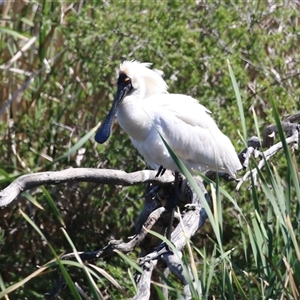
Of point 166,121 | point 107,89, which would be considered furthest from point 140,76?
point 107,89

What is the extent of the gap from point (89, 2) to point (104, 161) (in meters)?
0.98

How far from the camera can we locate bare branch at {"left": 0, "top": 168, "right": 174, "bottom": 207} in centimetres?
249

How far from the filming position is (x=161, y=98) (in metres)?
4.06

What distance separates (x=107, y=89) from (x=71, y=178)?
2.20m

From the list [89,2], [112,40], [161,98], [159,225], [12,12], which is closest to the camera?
[159,225]

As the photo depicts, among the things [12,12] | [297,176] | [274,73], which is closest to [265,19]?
[274,73]

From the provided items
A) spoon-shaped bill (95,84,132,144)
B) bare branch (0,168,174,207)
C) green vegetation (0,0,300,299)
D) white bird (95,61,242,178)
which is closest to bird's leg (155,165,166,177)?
white bird (95,61,242,178)

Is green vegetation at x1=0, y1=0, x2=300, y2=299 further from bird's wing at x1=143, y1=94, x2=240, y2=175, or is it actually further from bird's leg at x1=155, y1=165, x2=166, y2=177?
bird's leg at x1=155, y1=165, x2=166, y2=177

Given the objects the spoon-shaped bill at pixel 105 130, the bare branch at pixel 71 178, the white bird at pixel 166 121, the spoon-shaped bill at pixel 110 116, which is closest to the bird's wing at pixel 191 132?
the white bird at pixel 166 121

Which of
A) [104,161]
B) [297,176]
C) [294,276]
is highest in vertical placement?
[297,176]

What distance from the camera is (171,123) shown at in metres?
3.97

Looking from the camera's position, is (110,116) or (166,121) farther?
(110,116)

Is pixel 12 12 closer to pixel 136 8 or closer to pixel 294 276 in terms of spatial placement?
pixel 136 8

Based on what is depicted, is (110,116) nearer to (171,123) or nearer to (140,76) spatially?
(140,76)
